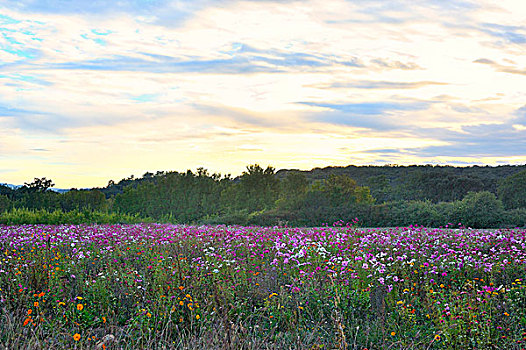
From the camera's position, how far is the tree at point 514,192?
900 inches

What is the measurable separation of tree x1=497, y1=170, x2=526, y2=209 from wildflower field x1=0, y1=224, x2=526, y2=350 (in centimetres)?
1625

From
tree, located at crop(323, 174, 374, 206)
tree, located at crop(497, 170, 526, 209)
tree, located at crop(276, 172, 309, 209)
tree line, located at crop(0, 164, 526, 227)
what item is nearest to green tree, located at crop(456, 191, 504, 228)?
tree line, located at crop(0, 164, 526, 227)

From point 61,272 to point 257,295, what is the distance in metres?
2.74

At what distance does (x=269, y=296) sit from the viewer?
5367 mm

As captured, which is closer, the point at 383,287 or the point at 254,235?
the point at 383,287

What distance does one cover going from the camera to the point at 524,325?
16.3ft

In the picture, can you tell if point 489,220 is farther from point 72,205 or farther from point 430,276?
point 72,205

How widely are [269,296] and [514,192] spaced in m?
22.8

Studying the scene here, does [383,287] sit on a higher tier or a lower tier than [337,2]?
lower

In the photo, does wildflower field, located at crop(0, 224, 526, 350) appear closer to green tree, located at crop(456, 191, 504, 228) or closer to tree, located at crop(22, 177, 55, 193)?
green tree, located at crop(456, 191, 504, 228)

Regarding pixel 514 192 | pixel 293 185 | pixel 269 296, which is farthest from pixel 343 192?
pixel 269 296

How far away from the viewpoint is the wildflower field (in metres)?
4.45

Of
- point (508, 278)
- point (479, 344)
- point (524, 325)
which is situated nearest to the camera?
point (479, 344)

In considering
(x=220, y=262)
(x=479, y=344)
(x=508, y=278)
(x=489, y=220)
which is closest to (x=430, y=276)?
(x=508, y=278)
